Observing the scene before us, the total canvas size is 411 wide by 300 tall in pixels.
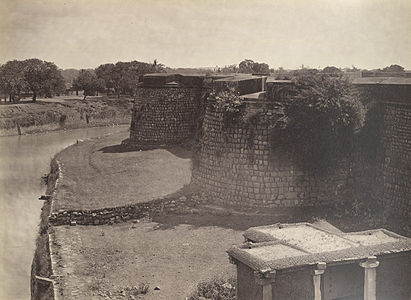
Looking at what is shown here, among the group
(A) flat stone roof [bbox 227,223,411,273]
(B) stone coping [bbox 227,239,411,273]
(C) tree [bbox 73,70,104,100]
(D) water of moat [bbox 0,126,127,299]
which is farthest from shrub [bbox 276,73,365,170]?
(C) tree [bbox 73,70,104,100]

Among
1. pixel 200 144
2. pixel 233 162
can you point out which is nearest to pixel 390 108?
pixel 233 162

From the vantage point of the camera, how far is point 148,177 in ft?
68.2

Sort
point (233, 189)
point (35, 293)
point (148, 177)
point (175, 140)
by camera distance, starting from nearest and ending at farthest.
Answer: point (35, 293)
point (233, 189)
point (148, 177)
point (175, 140)

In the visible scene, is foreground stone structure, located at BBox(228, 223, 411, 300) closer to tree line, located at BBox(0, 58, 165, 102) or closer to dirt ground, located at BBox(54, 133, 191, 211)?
dirt ground, located at BBox(54, 133, 191, 211)

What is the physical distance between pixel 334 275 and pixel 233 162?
837 cm

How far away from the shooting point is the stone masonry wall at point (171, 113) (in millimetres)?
29891

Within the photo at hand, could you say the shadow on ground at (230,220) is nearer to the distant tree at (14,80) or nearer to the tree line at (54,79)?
the tree line at (54,79)

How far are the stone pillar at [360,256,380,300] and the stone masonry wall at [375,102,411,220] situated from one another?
20.3 feet

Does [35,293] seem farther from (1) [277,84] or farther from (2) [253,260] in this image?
(1) [277,84]

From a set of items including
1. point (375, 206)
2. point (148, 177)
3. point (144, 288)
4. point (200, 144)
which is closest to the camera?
point (144, 288)

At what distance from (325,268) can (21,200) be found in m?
16.7

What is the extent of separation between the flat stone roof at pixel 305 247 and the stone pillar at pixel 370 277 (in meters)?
0.11

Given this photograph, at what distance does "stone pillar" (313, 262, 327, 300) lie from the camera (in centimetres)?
746

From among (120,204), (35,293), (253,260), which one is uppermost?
(253,260)
